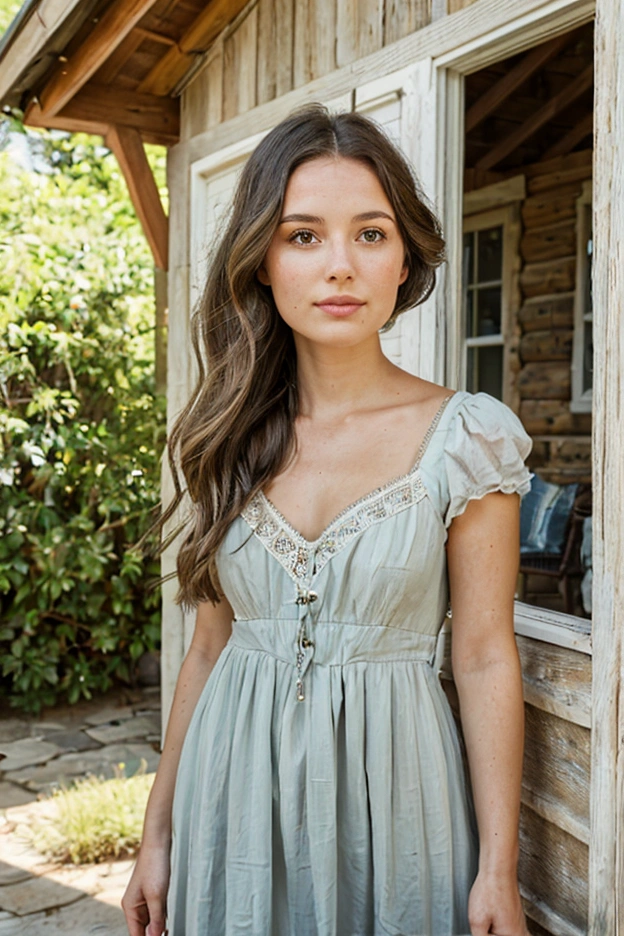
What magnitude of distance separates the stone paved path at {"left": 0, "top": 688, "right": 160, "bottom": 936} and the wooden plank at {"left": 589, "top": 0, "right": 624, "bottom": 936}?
2.78 metres

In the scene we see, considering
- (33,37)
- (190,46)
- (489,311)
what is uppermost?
(190,46)

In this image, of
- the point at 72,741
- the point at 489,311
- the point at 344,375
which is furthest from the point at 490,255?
the point at 344,375

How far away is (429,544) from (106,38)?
3.12 m

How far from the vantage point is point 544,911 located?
1.97 meters

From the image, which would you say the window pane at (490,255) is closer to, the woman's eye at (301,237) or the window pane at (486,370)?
the window pane at (486,370)

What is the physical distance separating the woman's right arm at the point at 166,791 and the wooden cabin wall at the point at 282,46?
2.03 metres

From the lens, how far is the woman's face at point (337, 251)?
1.55 meters

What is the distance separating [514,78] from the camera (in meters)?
5.43

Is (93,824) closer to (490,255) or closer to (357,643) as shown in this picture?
(357,643)

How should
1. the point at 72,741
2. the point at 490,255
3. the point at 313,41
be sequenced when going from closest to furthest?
the point at 313,41 → the point at 72,741 → the point at 490,255

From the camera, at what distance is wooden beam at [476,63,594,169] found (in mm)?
5668

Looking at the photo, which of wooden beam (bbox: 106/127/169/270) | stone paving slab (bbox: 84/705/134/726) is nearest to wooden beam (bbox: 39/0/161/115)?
wooden beam (bbox: 106/127/169/270)

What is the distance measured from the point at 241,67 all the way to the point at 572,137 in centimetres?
287

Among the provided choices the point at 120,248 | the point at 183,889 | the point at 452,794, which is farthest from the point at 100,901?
the point at 120,248
